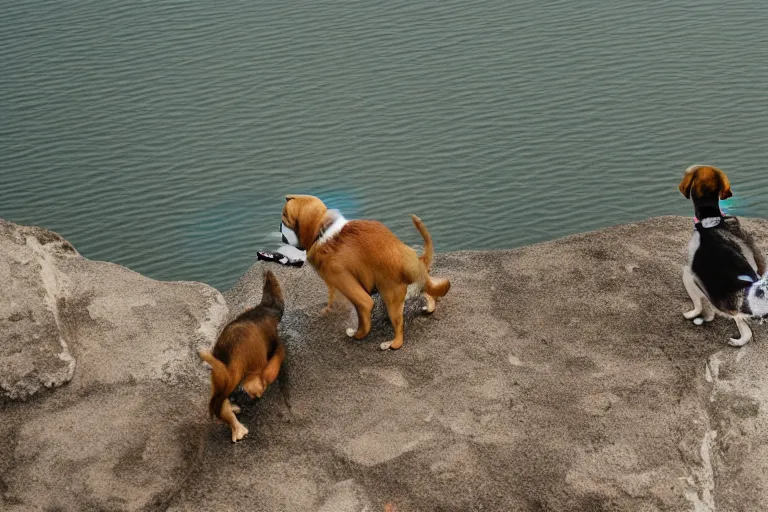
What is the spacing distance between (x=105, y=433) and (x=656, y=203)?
5282 millimetres

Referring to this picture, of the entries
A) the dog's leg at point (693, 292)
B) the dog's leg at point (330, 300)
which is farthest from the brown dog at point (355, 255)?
the dog's leg at point (693, 292)

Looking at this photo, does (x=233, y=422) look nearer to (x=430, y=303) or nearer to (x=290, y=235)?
(x=290, y=235)

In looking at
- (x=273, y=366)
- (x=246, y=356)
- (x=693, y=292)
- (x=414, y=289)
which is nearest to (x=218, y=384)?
(x=246, y=356)

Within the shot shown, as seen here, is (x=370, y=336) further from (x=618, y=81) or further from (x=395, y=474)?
(x=618, y=81)

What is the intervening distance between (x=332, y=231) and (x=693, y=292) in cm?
232

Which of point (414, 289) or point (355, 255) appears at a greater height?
point (355, 255)

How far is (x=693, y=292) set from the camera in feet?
19.5

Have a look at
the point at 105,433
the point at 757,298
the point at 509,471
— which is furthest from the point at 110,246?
the point at 757,298

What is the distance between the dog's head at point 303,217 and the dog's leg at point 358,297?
0.32 metres

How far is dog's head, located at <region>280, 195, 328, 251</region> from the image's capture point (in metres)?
5.76

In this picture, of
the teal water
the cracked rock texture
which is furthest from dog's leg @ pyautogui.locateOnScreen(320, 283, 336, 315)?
the teal water

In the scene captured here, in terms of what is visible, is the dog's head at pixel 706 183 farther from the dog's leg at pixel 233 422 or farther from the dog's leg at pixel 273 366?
the dog's leg at pixel 233 422

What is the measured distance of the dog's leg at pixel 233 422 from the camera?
17.2 feet

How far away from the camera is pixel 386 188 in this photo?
880 cm
